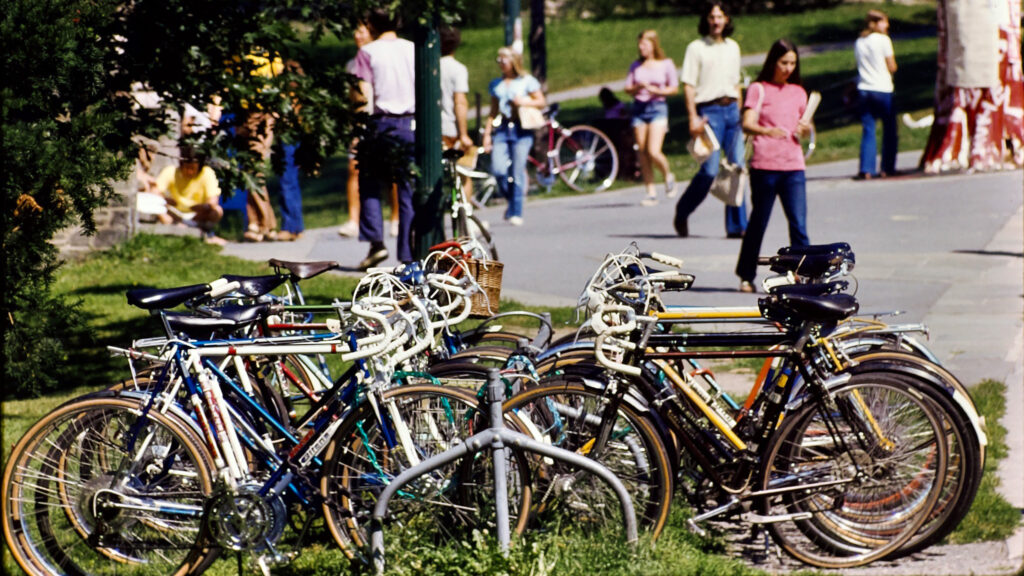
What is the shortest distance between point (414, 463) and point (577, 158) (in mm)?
12368

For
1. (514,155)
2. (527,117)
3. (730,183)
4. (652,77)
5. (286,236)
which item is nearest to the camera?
(730,183)

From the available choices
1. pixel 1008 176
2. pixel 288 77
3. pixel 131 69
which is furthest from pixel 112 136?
pixel 1008 176

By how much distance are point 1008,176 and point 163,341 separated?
12.6 meters

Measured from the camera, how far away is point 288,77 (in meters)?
7.05

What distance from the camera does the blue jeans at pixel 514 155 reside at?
1348 cm

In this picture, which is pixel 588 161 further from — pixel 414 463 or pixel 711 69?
pixel 414 463

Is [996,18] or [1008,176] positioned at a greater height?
[996,18]

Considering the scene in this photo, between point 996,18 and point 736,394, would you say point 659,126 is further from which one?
point 736,394

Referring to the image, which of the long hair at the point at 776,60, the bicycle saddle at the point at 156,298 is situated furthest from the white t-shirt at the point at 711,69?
the bicycle saddle at the point at 156,298

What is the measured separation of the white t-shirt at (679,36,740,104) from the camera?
40.8ft

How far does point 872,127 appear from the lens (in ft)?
50.6

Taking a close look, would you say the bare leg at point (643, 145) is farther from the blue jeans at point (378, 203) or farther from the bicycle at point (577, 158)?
the blue jeans at point (378, 203)

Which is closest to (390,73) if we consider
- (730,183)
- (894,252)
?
(730,183)

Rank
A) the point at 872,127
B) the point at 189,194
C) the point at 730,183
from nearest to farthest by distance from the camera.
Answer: the point at 730,183
the point at 189,194
the point at 872,127
